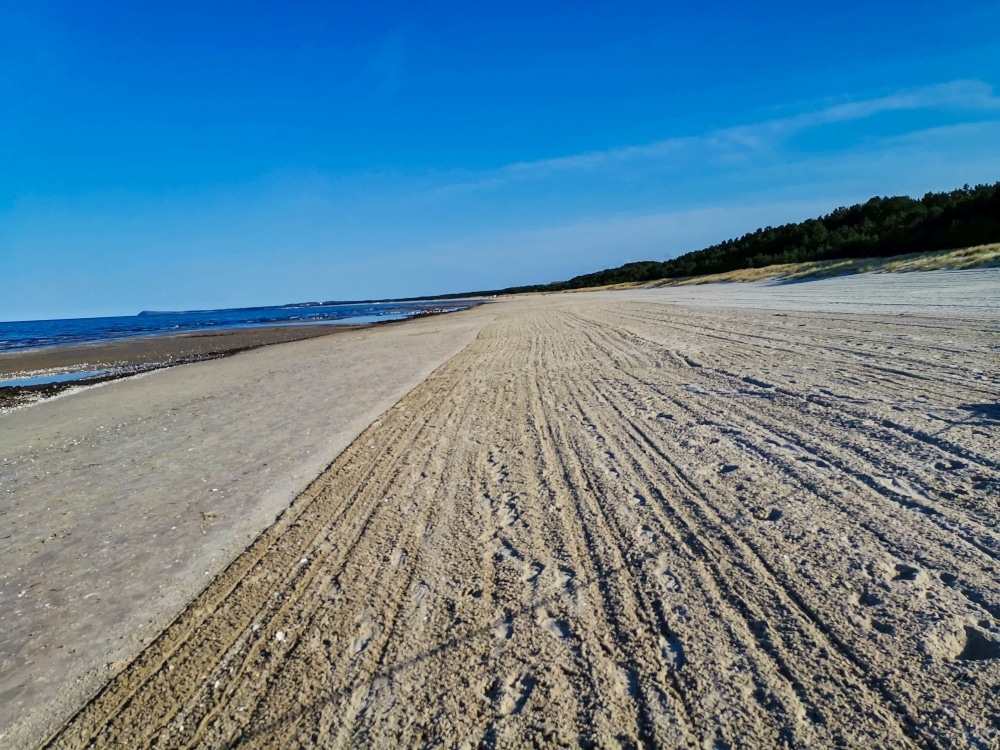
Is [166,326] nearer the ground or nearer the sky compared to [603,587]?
nearer the sky

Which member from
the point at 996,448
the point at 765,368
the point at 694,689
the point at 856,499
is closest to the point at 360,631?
the point at 694,689

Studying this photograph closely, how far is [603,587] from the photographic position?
2.65 meters

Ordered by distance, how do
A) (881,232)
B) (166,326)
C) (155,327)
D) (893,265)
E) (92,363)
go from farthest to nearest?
(166,326) → (155,327) → (881,232) → (893,265) → (92,363)

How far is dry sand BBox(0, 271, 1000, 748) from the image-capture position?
1.91 meters

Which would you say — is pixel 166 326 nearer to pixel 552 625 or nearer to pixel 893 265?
pixel 893 265

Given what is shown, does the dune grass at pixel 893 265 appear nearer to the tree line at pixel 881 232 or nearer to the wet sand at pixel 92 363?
the tree line at pixel 881 232

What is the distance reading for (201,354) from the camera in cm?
2019

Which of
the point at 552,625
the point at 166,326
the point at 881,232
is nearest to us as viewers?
the point at 552,625

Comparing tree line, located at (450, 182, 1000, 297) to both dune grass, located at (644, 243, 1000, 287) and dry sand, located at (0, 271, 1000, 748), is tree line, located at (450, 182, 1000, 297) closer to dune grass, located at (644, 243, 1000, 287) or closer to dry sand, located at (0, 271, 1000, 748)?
dune grass, located at (644, 243, 1000, 287)

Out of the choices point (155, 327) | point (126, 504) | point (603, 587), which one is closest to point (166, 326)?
point (155, 327)

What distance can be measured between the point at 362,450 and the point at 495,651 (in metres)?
3.56

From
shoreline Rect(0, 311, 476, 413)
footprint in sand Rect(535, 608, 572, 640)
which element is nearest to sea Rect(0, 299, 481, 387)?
shoreline Rect(0, 311, 476, 413)

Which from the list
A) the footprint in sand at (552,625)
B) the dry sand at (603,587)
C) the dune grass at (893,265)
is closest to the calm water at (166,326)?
the dune grass at (893,265)

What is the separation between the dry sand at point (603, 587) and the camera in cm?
191
